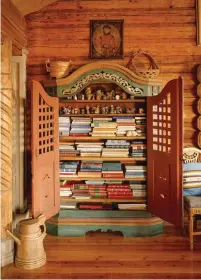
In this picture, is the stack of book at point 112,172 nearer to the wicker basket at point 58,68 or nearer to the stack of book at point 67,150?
the stack of book at point 67,150

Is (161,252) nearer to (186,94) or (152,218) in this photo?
(152,218)

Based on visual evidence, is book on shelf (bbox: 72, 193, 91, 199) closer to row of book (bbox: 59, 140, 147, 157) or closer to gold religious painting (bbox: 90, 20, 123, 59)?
row of book (bbox: 59, 140, 147, 157)

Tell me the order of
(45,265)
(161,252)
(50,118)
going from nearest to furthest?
(45,265) → (161,252) → (50,118)

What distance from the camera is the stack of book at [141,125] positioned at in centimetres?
495

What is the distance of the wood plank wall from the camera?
5168mm

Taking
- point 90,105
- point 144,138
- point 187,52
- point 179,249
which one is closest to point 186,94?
point 187,52

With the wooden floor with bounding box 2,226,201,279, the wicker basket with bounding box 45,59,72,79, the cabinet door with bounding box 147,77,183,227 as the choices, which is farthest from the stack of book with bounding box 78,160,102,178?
the wicker basket with bounding box 45,59,72,79

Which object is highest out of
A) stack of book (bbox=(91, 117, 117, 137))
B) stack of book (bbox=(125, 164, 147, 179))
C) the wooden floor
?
stack of book (bbox=(91, 117, 117, 137))

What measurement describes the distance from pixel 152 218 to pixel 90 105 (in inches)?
64.3

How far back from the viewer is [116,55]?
5211mm

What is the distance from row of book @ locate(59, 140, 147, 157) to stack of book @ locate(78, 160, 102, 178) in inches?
4.6

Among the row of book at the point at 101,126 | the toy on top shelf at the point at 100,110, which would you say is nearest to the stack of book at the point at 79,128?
the row of book at the point at 101,126

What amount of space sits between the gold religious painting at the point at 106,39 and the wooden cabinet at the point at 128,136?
484mm

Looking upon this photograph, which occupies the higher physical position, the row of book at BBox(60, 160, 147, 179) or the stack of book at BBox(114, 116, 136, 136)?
the stack of book at BBox(114, 116, 136, 136)
